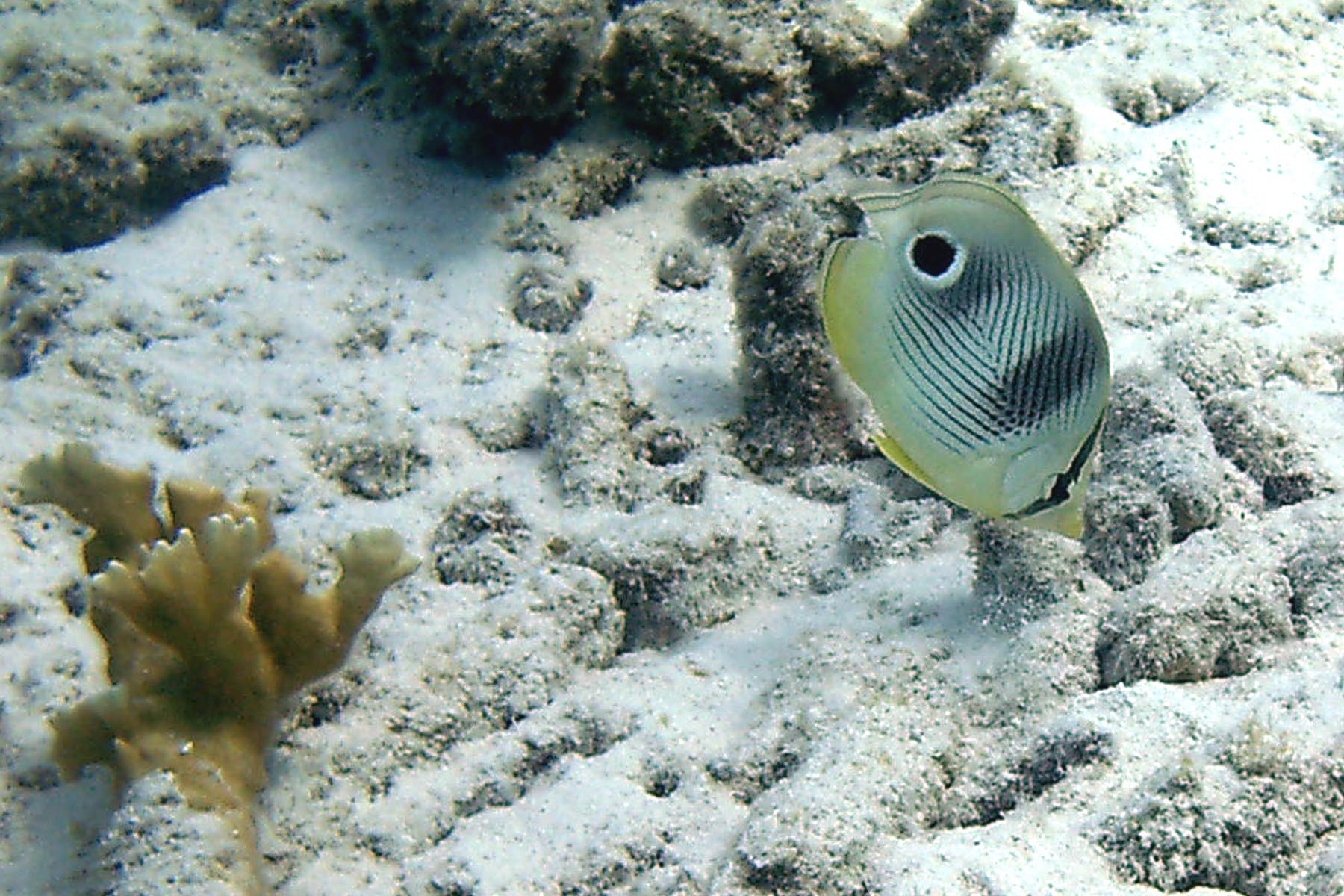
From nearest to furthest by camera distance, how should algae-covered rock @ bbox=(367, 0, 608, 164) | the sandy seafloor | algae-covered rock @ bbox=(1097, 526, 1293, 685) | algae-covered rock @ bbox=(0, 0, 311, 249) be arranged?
the sandy seafloor → algae-covered rock @ bbox=(1097, 526, 1293, 685) → algae-covered rock @ bbox=(367, 0, 608, 164) → algae-covered rock @ bbox=(0, 0, 311, 249)

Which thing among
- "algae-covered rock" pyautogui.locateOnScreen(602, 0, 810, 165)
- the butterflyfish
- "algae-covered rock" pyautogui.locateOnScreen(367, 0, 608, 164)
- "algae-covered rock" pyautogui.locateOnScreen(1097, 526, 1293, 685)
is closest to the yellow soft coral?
the butterflyfish

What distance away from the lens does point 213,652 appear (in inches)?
98.0

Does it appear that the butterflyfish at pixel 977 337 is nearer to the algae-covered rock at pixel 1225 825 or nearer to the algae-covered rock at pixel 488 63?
the algae-covered rock at pixel 1225 825

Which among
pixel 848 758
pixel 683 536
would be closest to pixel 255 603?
pixel 683 536

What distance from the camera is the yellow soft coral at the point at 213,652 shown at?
2.39 metres

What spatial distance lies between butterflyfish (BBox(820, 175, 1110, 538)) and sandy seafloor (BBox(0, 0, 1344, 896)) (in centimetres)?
60

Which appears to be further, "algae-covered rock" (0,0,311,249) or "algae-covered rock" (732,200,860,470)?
"algae-covered rock" (0,0,311,249)

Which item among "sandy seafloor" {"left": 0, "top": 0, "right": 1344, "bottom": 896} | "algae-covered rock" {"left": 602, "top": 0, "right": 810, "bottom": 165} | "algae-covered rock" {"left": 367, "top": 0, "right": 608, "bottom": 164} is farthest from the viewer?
"algae-covered rock" {"left": 602, "top": 0, "right": 810, "bottom": 165}

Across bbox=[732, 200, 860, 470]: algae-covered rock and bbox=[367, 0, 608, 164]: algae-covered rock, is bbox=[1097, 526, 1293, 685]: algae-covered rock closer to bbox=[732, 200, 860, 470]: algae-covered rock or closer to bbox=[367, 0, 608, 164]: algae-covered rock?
bbox=[732, 200, 860, 470]: algae-covered rock

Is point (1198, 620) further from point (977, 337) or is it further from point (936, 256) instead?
point (936, 256)

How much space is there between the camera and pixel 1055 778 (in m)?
2.12

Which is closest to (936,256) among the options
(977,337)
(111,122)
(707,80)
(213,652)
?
(977,337)

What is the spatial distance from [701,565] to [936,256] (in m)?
1.27

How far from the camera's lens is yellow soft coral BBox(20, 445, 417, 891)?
2395 mm
